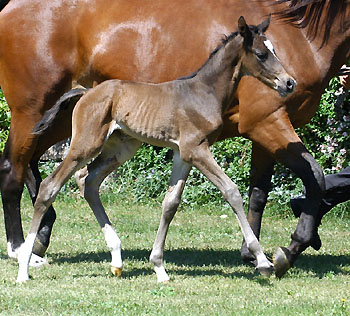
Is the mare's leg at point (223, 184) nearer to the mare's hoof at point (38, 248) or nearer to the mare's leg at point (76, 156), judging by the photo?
the mare's leg at point (76, 156)

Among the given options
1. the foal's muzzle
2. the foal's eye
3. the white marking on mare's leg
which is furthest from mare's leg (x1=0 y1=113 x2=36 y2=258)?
the foal's muzzle

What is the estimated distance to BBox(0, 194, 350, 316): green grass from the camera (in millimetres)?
5078

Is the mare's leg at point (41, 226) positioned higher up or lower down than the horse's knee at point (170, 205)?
lower down

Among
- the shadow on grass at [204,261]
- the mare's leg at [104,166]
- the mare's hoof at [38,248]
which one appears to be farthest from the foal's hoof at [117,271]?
the mare's hoof at [38,248]

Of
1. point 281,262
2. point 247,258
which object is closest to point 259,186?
point 247,258

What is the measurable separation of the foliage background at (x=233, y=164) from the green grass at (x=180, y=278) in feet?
3.02

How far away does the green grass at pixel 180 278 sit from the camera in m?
5.08

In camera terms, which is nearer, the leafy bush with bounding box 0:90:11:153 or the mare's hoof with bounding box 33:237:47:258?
the mare's hoof with bounding box 33:237:47:258

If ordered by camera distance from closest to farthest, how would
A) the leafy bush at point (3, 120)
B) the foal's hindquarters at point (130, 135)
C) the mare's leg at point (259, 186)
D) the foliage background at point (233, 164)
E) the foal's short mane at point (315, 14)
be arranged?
the foal's hindquarters at point (130, 135) → the foal's short mane at point (315, 14) → the mare's leg at point (259, 186) → the foliage background at point (233, 164) → the leafy bush at point (3, 120)

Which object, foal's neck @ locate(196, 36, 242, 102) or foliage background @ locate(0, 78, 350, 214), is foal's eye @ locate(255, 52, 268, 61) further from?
foliage background @ locate(0, 78, 350, 214)

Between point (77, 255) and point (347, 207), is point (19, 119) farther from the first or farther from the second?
point (347, 207)

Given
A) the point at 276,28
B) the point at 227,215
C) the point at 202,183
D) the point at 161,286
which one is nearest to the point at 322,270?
the point at 161,286

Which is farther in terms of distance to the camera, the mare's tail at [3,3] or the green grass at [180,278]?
the mare's tail at [3,3]

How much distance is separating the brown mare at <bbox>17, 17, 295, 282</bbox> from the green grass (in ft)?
1.19
